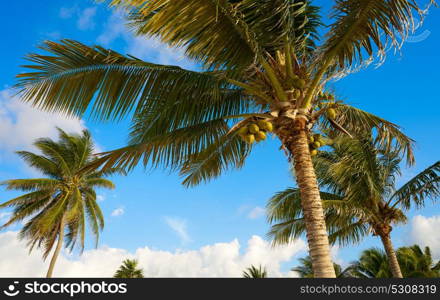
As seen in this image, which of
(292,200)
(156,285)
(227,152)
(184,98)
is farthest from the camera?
(292,200)

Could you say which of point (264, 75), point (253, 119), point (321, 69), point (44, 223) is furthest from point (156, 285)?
point (44, 223)

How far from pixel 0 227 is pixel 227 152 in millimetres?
15741

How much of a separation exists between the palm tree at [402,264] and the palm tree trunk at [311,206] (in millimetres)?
17131

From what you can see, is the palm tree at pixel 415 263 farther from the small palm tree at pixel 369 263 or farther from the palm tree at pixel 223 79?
the palm tree at pixel 223 79

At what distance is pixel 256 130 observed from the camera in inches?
161

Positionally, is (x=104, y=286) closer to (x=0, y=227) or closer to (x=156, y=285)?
(x=156, y=285)

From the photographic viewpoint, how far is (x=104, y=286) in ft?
12.5

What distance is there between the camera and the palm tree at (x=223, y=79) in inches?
161

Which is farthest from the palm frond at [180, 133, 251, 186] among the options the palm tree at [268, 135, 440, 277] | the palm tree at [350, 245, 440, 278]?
the palm tree at [350, 245, 440, 278]

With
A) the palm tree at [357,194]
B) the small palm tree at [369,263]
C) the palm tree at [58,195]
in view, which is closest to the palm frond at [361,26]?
the palm tree at [357,194]

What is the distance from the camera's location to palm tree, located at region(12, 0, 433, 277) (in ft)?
13.5

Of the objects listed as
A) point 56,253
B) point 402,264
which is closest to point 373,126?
point 56,253

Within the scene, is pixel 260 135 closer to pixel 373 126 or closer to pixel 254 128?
pixel 254 128

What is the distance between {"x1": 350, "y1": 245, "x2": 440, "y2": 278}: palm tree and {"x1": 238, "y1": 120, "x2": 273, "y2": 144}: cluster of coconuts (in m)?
17.6
